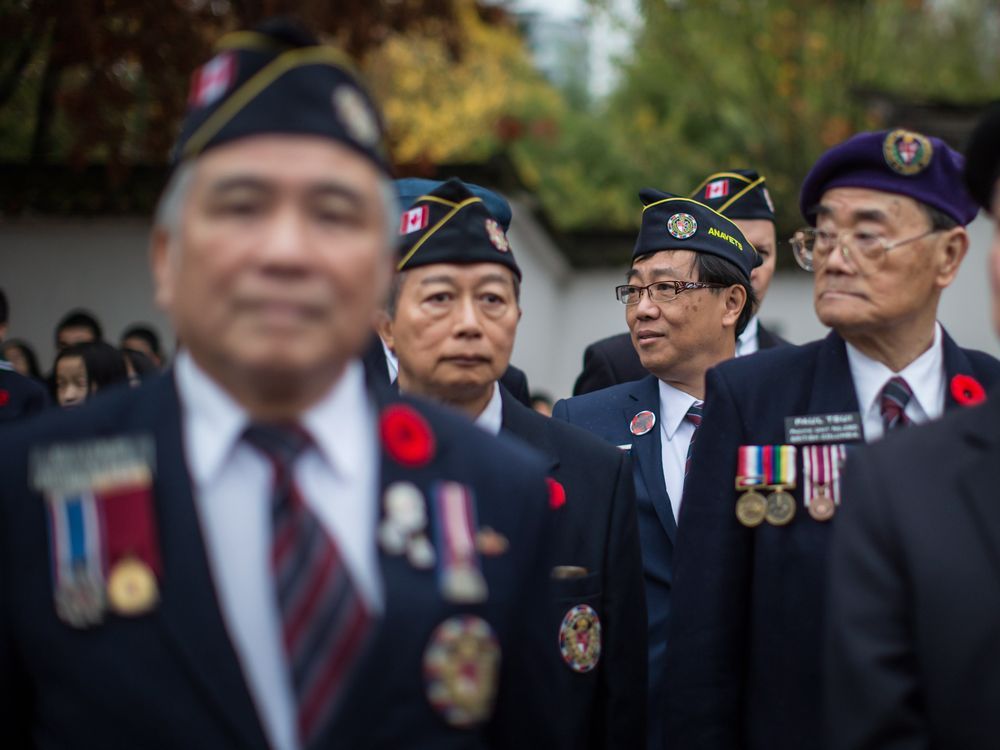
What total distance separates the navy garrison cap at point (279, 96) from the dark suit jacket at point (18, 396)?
378 cm

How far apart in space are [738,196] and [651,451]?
1.71 metres

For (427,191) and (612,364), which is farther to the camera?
(612,364)

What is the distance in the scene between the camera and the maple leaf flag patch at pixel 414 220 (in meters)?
3.73

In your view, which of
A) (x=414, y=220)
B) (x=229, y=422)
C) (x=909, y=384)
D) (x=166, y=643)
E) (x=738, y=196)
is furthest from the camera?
(x=738, y=196)

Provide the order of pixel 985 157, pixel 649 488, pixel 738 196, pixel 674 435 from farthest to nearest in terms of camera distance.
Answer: pixel 738 196 < pixel 674 435 < pixel 649 488 < pixel 985 157

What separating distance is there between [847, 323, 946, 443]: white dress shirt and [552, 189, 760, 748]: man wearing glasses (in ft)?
4.16

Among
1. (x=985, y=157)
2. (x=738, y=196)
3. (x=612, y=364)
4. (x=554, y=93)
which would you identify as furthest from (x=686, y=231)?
(x=554, y=93)

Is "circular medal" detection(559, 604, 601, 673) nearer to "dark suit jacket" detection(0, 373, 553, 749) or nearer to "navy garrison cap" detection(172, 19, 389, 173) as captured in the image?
"dark suit jacket" detection(0, 373, 553, 749)

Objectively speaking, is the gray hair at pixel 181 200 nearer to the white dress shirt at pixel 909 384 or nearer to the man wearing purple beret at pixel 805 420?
the man wearing purple beret at pixel 805 420

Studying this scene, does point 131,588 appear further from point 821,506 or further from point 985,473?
point 821,506

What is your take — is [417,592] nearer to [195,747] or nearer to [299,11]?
[195,747]

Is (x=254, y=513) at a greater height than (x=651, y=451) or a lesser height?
lesser

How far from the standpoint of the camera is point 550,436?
3.75 m

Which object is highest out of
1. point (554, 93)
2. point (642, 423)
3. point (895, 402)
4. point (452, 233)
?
point (554, 93)
